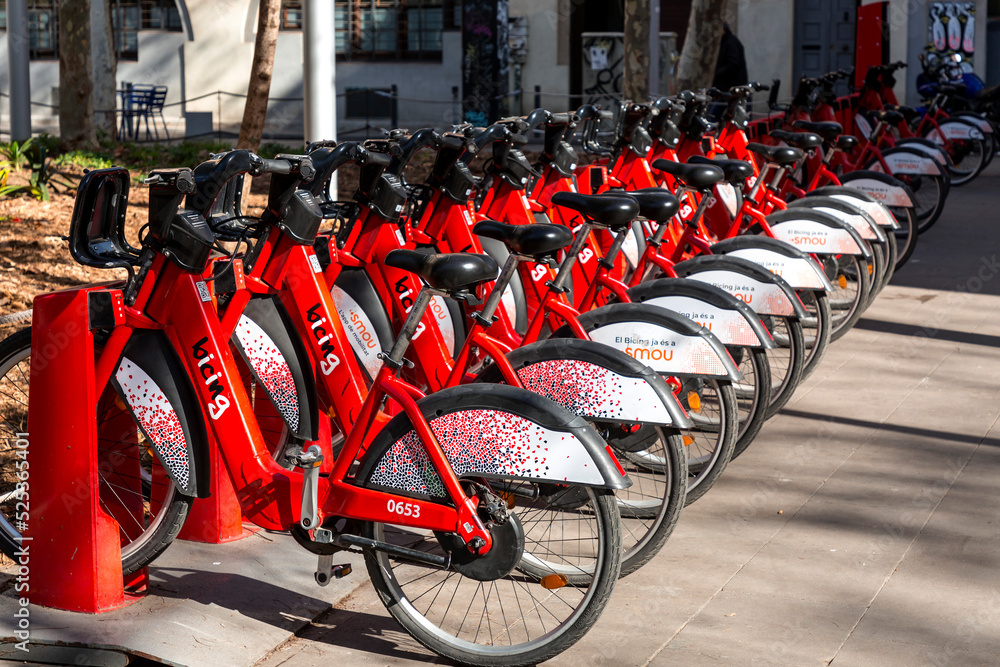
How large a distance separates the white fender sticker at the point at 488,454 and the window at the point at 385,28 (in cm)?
2114

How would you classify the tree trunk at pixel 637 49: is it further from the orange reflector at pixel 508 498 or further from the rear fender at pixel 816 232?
the orange reflector at pixel 508 498

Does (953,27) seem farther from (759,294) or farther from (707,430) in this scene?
(707,430)

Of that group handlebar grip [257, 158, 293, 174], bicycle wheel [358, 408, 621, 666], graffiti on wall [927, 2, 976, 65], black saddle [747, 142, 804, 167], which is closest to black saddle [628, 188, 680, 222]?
bicycle wheel [358, 408, 621, 666]

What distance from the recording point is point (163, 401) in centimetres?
333

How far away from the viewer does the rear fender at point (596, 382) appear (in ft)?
11.1

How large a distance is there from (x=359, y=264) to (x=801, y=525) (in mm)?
1869

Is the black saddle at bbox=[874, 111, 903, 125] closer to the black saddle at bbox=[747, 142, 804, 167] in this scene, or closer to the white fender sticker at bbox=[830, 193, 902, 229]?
the white fender sticker at bbox=[830, 193, 902, 229]

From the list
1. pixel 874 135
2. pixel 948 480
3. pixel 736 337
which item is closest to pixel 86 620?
pixel 736 337

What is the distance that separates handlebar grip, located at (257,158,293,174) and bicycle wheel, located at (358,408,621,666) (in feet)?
2.61

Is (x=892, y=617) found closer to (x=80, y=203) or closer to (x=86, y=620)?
(x=86, y=620)

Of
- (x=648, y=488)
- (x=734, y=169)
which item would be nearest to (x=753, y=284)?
(x=734, y=169)

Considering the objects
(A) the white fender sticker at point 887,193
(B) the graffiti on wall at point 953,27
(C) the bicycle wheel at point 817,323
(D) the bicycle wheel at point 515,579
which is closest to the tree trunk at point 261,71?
(A) the white fender sticker at point 887,193

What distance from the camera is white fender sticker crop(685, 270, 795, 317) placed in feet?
15.6

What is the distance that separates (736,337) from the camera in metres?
4.26
